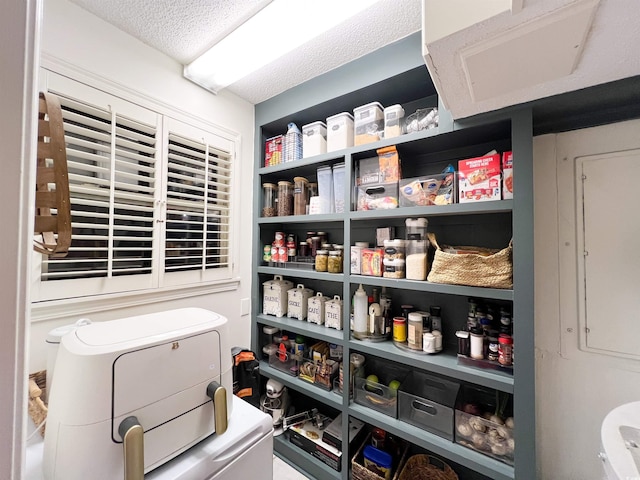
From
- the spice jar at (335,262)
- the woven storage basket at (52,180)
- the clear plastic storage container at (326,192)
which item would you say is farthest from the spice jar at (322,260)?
the woven storage basket at (52,180)

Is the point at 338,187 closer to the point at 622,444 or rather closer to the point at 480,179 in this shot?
the point at 480,179

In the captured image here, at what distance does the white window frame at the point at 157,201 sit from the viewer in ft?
3.66

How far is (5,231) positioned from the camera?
321 mm

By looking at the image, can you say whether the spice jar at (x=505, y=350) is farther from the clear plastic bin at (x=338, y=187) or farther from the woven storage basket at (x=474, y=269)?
the clear plastic bin at (x=338, y=187)

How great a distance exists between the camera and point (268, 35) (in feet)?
4.15

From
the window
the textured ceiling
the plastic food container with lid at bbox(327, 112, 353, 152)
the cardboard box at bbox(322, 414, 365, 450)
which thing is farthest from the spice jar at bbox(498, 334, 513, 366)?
the window

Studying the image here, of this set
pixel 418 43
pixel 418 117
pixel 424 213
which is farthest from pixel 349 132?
pixel 424 213

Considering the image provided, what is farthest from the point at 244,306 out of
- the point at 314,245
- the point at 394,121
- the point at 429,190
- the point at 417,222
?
the point at 394,121

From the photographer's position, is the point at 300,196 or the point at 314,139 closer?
the point at 314,139

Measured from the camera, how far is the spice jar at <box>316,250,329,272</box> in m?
1.67

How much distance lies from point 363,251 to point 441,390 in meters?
0.89

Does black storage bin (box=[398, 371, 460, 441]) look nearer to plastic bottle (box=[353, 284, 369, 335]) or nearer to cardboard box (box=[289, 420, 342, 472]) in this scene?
plastic bottle (box=[353, 284, 369, 335])

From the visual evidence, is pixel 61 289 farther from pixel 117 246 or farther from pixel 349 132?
pixel 349 132

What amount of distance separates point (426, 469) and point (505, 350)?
2.63ft
